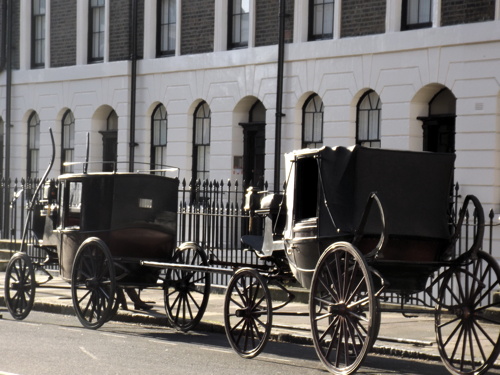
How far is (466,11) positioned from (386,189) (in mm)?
11424

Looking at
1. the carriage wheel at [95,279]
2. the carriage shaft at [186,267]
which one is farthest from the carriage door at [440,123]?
the carriage wheel at [95,279]

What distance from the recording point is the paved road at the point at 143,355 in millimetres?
11258

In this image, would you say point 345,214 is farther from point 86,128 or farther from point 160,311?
point 86,128

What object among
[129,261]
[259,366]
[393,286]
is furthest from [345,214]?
[129,261]

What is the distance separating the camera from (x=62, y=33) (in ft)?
104

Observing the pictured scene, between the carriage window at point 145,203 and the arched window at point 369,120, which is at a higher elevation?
the arched window at point 369,120

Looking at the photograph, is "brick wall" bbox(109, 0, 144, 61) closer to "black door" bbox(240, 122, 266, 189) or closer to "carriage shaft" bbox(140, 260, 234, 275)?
"black door" bbox(240, 122, 266, 189)

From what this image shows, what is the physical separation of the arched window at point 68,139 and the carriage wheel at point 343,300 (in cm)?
2089

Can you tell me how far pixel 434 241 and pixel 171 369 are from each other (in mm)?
2698

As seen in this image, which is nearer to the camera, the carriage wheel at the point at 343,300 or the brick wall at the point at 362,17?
the carriage wheel at the point at 343,300

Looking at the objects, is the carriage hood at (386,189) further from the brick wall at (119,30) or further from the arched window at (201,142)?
the brick wall at (119,30)

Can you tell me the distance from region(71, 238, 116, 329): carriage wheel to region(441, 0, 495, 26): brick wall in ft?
33.1

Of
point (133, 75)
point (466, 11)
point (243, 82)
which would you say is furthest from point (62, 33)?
point (466, 11)

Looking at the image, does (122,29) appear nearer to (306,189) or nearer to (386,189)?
(306,189)
